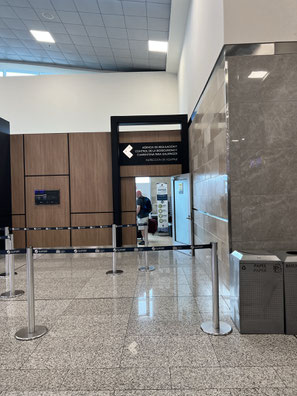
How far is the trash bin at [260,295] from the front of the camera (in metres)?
2.93

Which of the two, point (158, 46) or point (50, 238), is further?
point (158, 46)

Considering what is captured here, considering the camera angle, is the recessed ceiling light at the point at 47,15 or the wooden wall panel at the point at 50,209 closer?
the wooden wall panel at the point at 50,209

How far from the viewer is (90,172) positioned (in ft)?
25.8

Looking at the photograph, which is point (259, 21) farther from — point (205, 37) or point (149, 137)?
point (149, 137)

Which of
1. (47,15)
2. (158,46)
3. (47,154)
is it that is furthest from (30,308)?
(158,46)

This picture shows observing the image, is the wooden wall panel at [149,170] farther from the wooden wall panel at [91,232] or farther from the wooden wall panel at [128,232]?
the wooden wall panel at [91,232]

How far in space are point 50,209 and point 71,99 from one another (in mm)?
4891

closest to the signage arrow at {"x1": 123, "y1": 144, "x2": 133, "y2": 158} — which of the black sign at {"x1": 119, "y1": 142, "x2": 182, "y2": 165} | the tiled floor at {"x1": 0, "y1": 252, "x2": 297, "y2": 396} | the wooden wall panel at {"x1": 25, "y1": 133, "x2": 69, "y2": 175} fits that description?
the black sign at {"x1": 119, "y1": 142, "x2": 182, "y2": 165}

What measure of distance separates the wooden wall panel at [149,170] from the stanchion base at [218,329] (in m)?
4.96

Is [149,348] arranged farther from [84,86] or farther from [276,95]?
[84,86]

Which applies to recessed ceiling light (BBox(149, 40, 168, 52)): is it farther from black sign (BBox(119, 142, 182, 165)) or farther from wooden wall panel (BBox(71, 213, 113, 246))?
wooden wall panel (BBox(71, 213, 113, 246))

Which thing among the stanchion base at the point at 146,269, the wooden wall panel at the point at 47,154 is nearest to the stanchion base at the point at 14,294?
the stanchion base at the point at 146,269

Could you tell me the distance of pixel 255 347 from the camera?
107 inches

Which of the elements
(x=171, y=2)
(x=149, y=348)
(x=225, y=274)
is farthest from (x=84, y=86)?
(x=149, y=348)
